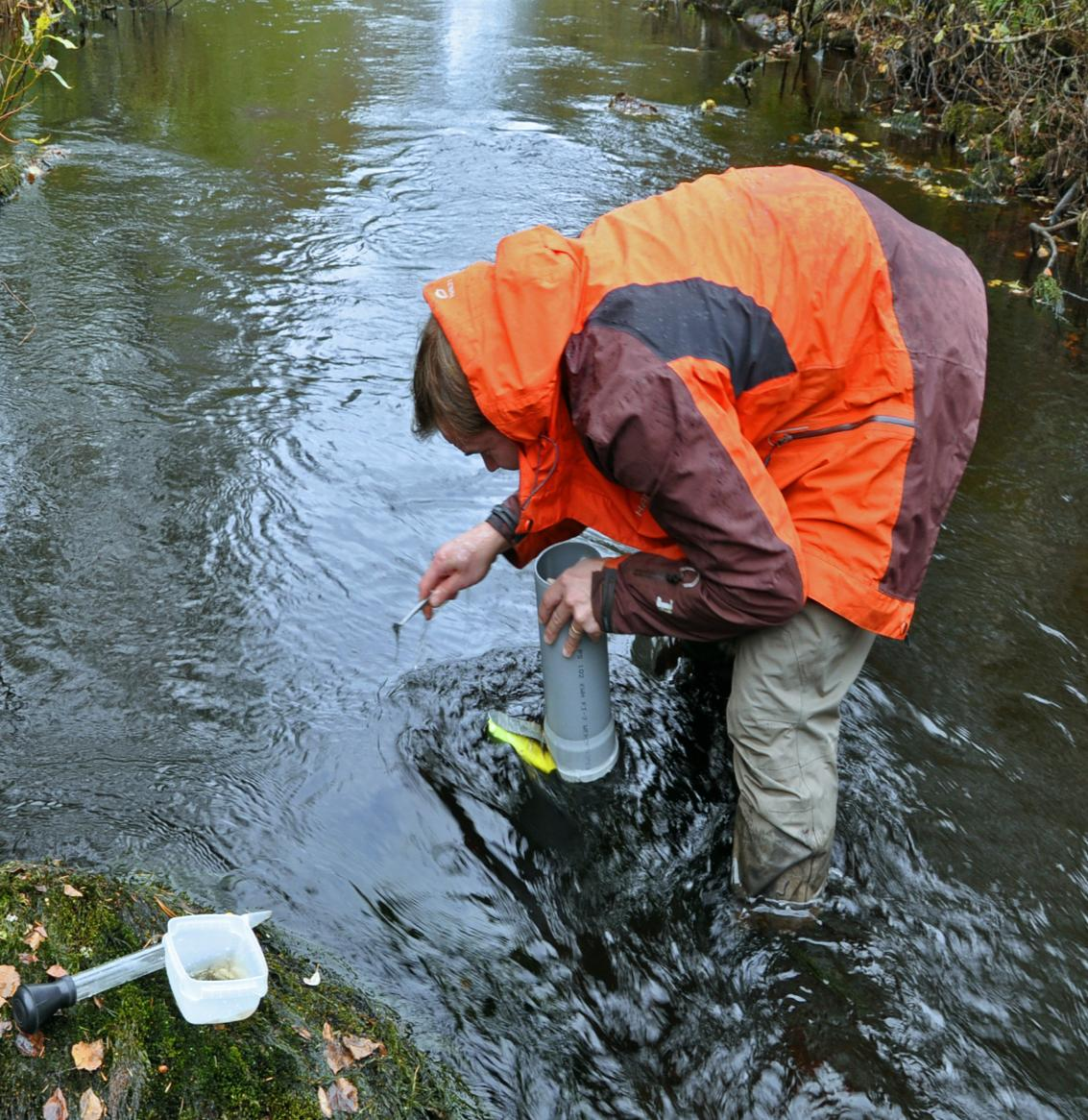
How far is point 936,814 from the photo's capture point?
320cm

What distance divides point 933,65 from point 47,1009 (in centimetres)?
1136

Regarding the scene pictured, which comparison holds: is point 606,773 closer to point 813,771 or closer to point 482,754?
point 482,754

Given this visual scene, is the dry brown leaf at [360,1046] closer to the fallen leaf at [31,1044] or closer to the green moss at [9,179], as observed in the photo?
the fallen leaf at [31,1044]

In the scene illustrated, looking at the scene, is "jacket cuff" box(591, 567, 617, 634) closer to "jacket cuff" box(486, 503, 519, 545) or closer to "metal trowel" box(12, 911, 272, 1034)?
"jacket cuff" box(486, 503, 519, 545)

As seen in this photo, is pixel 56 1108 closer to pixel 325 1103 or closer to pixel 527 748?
pixel 325 1103

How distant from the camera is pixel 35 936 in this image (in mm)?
2260

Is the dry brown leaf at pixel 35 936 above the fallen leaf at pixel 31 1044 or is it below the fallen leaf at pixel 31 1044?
below

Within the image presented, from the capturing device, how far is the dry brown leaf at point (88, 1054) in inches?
79.4

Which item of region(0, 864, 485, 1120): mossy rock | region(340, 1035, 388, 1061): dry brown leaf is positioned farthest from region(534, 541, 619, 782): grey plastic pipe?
region(340, 1035, 388, 1061): dry brown leaf

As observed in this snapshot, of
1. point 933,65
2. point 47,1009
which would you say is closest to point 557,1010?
point 47,1009

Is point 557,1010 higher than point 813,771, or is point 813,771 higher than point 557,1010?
point 813,771

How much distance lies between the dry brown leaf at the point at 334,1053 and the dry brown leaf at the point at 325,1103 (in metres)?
→ 0.06

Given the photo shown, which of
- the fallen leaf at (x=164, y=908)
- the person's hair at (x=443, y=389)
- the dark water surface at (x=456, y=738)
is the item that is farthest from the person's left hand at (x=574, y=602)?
the fallen leaf at (x=164, y=908)

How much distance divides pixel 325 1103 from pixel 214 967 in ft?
1.10
